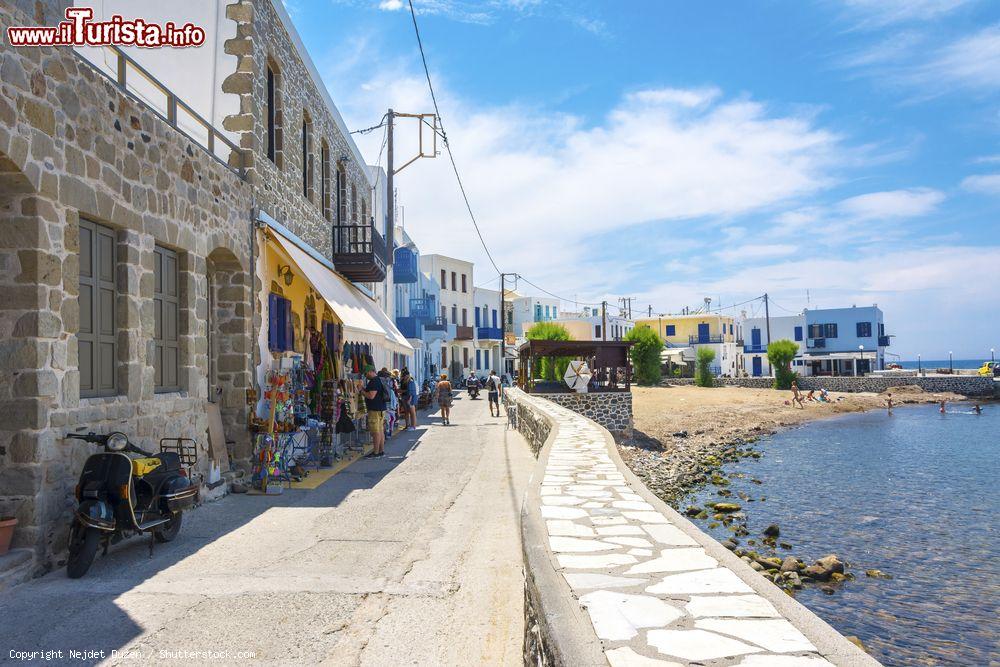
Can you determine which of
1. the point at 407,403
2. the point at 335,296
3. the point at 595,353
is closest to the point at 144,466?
the point at 335,296

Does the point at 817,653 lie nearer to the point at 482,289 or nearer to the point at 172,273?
the point at 172,273

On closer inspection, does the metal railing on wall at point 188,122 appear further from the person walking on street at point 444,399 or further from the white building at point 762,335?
the white building at point 762,335

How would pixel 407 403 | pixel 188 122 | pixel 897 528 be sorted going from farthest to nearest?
pixel 407 403, pixel 897 528, pixel 188 122

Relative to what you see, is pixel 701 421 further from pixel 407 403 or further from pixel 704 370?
pixel 704 370

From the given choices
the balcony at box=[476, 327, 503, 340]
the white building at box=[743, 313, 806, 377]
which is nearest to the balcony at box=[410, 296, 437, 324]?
the balcony at box=[476, 327, 503, 340]

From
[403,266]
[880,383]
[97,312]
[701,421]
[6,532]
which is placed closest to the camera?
[6,532]

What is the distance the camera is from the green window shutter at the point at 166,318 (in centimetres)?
731

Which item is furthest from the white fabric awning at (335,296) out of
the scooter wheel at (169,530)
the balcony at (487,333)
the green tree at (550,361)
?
the balcony at (487,333)

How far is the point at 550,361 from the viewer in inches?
1622

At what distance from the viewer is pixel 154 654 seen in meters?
3.72

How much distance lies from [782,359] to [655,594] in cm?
4970

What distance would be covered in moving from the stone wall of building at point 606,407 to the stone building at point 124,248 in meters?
14.3

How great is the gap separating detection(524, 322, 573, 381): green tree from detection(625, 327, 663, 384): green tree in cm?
533

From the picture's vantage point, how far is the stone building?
5078mm
